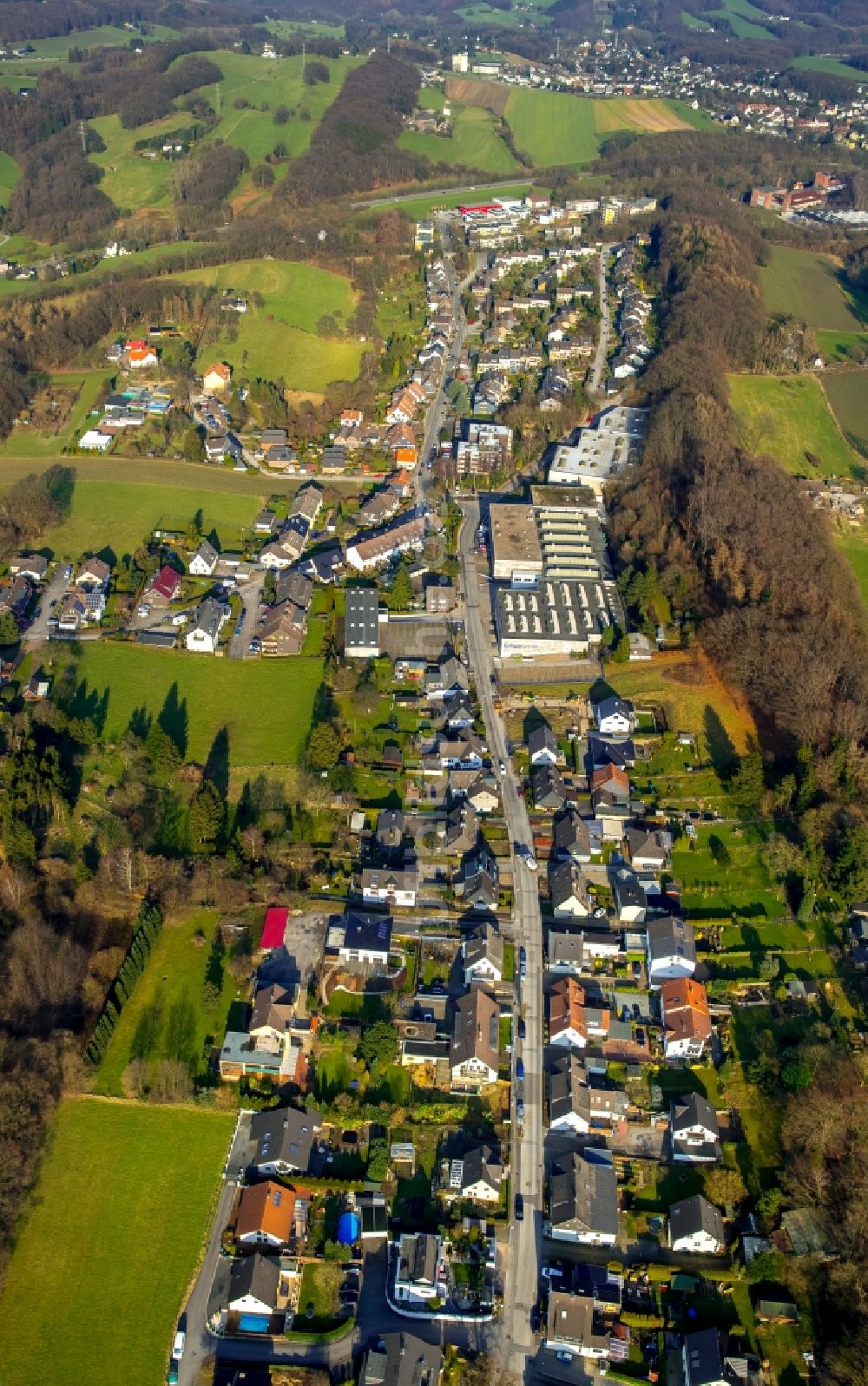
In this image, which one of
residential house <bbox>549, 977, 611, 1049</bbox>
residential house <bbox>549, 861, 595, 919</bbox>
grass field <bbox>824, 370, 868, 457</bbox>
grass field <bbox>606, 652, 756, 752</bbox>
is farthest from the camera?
grass field <bbox>824, 370, 868, 457</bbox>

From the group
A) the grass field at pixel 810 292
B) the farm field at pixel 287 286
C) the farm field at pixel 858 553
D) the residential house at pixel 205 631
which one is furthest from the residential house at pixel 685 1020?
the grass field at pixel 810 292

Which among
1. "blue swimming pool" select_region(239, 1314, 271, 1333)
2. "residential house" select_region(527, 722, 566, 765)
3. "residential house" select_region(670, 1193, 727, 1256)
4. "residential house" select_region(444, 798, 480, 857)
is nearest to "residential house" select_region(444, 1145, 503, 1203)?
"residential house" select_region(670, 1193, 727, 1256)

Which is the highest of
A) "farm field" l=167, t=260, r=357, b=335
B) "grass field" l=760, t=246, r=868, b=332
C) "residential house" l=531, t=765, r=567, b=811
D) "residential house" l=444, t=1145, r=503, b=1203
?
"grass field" l=760, t=246, r=868, b=332

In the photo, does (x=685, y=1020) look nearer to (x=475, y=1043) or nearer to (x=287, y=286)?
(x=475, y=1043)

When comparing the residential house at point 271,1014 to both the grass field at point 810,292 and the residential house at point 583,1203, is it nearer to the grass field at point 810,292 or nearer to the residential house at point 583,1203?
the residential house at point 583,1203

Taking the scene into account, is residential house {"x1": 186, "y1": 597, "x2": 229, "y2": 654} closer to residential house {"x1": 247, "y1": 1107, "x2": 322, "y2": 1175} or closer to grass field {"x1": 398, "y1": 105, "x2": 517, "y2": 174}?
residential house {"x1": 247, "y1": 1107, "x2": 322, "y2": 1175}

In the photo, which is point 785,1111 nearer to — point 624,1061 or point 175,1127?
point 624,1061
